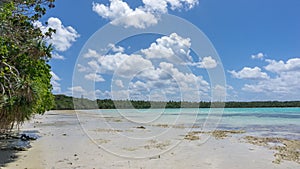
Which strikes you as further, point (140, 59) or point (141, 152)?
point (140, 59)

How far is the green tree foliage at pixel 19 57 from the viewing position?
8.05 m

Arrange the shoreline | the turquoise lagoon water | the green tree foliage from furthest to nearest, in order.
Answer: the turquoise lagoon water
the shoreline
the green tree foliage

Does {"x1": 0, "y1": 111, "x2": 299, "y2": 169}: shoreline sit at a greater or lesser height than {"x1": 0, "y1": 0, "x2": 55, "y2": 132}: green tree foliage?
lesser

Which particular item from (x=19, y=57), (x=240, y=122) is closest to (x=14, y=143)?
(x=19, y=57)

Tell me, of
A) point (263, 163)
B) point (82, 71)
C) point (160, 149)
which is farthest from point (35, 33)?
point (263, 163)

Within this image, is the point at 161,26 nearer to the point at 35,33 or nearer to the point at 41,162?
the point at 35,33

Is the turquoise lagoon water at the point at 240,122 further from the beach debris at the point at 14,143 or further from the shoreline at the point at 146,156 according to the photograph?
the beach debris at the point at 14,143

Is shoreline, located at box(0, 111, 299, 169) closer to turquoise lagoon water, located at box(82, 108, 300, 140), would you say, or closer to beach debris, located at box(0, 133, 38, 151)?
beach debris, located at box(0, 133, 38, 151)

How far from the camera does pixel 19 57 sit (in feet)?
29.7

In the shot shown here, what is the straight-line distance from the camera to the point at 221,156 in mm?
11445

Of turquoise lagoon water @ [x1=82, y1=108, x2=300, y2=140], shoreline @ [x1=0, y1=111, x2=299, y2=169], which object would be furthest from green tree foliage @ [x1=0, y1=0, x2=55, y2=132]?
turquoise lagoon water @ [x1=82, y1=108, x2=300, y2=140]

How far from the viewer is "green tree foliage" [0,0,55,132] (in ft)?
26.4

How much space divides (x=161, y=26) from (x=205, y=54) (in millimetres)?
2522

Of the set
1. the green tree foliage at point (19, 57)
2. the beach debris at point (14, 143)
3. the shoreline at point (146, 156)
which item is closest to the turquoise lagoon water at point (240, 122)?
the shoreline at point (146, 156)
